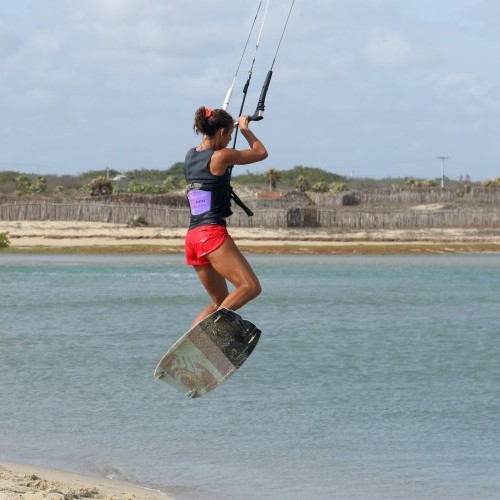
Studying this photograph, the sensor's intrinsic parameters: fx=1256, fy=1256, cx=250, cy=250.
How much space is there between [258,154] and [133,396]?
834cm

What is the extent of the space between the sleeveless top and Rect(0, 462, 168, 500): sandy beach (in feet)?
8.06

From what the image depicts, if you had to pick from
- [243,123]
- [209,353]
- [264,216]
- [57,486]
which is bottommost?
[57,486]

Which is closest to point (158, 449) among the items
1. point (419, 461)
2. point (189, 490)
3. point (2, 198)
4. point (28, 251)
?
point (189, 490)

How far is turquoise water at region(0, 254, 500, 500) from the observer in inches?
494

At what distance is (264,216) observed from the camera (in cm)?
6981

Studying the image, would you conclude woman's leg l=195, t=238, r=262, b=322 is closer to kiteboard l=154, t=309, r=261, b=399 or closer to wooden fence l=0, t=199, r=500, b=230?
kiteboard l=154, t=309, r=261, b=399

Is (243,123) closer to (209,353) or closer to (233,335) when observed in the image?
(233,335)

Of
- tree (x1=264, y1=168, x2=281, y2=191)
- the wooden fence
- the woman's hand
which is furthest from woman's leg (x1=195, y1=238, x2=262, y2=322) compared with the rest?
tree (x1=264, y1=168, x2=281, y2=191)

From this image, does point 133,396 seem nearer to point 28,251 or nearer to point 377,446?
point 377,446

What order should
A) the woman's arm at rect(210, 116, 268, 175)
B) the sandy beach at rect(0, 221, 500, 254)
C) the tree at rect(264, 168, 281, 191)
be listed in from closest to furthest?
the woman's arm at rect(210, 116, 268, 175)
the sandy beach at rect(0, 221, 500, 254)
the tree at rect(264, 168, 281, 191)

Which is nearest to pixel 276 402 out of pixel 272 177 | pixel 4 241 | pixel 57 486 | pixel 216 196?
pixel 57 486

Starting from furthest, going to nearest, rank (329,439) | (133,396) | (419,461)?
(133,396)
(329,439)
(419,461)

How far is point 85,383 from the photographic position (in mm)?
18594

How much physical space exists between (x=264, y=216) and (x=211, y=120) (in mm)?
60165
